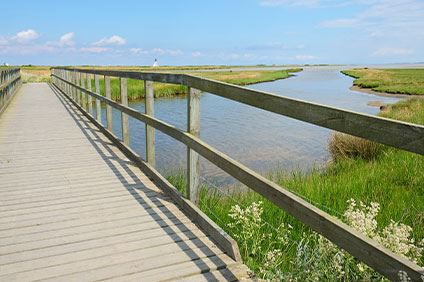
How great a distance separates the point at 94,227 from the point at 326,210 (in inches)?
117

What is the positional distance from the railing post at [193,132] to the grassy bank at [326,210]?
381mm

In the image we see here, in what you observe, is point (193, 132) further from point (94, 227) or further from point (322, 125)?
point (322, 125)

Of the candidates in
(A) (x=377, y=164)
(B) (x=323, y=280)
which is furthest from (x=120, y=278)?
(A) (x=377, y=164)

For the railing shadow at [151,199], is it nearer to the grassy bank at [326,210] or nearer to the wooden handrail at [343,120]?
the grassy bank at [326,210]

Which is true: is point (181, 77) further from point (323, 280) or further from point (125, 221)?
point (323, 280)

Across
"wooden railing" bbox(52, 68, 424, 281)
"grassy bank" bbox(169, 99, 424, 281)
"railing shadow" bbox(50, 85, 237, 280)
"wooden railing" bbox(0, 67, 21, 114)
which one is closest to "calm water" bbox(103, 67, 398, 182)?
"railing shadow" bbox(50, 85, 237, 280)

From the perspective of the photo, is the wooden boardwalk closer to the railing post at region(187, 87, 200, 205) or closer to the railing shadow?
the railing shadow

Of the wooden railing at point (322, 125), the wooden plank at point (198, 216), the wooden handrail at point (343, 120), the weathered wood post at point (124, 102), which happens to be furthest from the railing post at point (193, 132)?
the weathered wood post at point (124, 102)

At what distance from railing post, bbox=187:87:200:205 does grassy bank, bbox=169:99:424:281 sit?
38cm

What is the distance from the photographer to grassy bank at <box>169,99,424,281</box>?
299cm

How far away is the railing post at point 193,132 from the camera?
4.24 m


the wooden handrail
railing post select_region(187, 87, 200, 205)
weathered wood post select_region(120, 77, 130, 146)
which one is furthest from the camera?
weathered wood post select_region(120, 77, 130, 146)

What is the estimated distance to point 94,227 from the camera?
4.09 m

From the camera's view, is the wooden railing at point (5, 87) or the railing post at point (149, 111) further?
the wooden railing at point (5, 87)
